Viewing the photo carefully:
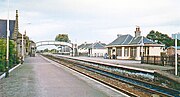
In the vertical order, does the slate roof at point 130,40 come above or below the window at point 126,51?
above

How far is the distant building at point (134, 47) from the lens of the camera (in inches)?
2397

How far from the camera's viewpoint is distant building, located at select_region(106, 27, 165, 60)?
60875 millimetres

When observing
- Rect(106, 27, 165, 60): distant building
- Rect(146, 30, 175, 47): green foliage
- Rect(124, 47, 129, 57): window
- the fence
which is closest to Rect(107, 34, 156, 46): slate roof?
Rect(106, 27, 165, 60): distant building

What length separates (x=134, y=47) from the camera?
6284 cm

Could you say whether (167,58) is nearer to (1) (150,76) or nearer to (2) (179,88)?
(1) (150,76)

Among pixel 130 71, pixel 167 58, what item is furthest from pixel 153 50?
pixel 130 71

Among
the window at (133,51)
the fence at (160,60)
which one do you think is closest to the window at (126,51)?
the window at (133,51)

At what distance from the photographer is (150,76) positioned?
21203 mm

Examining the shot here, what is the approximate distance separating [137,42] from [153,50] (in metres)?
3.70

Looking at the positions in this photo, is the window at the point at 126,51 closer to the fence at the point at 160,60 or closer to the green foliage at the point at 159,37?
the fence at the point at 160,60

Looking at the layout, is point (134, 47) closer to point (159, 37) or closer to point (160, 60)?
point (160, 60)

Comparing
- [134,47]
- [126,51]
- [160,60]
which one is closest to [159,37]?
[126,51]

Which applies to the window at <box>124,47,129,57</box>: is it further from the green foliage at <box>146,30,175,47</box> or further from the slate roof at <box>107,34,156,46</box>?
the green foliage at <box>146,30,175,47</box>

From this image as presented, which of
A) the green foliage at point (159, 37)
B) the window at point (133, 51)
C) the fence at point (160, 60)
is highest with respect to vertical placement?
the green foliage at point (159, 37)
